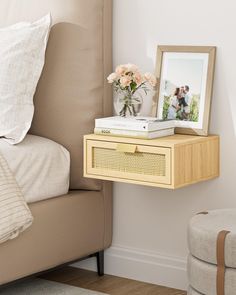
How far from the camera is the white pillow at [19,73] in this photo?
300cm

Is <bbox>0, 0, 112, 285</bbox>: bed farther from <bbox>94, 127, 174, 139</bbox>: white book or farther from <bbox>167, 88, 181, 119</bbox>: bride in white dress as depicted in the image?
<bbox>167, 88, 181, 119</bbox>: bride in white dress

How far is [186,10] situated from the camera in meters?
2.97

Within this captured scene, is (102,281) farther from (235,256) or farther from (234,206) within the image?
(235,256)

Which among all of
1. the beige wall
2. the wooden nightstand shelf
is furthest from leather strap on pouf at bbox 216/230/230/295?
the beige wall

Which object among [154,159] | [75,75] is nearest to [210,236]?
[154,159]

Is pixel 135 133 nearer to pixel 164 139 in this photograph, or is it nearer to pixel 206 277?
pixel 164 139

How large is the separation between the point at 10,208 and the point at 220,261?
0.80 m

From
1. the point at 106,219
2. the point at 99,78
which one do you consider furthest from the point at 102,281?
the point at 99,78

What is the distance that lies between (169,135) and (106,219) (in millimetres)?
585

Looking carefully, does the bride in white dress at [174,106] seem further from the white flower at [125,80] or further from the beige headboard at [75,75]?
the beige headboard at [75,75]

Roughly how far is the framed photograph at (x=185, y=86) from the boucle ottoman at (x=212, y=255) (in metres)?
0.49

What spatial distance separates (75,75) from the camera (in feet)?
10.4

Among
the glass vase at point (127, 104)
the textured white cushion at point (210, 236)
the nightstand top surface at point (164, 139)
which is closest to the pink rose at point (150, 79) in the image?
the glass vase at point (127, 104)

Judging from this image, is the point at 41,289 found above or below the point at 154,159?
below
